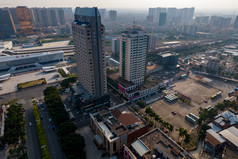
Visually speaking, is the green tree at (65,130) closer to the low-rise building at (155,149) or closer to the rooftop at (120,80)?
the low-rise building at (155,149)

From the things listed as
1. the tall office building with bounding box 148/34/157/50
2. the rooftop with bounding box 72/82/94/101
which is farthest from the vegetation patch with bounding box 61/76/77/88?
the tall office building with bounding box 148/34/157/50

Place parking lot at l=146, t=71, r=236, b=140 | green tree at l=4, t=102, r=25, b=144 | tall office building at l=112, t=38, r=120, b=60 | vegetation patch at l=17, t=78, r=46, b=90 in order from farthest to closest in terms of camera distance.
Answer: tall office building at l=112, t=38, r=120, b=60 < vegetation patch at l=17, t=78, r=46, b=90 < parking lot at l=146, t=71, r=236, b=140 < green tree at l=4, t=102, r=25, b=144

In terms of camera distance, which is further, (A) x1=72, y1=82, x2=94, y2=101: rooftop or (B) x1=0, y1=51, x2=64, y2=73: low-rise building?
(B) x1=0, y1=51, x2=64, y2=73: low-rise building

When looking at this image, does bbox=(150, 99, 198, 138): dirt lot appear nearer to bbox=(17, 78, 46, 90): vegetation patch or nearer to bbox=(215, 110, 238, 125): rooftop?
bbox=(215, 110, 238, 125): rooftop

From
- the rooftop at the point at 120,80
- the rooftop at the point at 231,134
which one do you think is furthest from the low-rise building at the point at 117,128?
the rooftop at the point at 231,134

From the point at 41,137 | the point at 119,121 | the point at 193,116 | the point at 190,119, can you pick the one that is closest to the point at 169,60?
the point at 193,116

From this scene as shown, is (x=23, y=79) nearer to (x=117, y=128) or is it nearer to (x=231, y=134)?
(x=117, y=128)

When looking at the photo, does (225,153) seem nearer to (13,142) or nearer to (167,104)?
(167,104)
